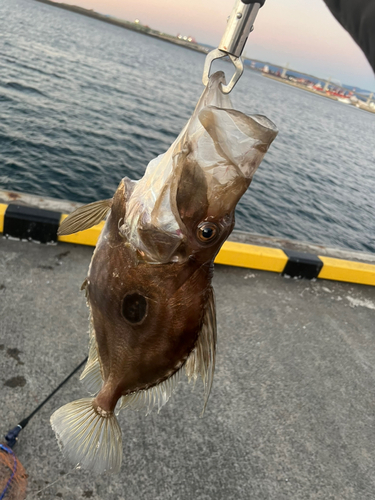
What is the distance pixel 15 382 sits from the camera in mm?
3105

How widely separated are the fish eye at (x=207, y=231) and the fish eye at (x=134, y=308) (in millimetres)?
401

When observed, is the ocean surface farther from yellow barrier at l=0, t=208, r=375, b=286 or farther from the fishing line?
the fishing line

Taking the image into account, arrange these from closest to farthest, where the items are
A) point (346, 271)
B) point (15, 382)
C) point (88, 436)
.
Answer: point (88, 436), point (15, 382), point (346, 271)

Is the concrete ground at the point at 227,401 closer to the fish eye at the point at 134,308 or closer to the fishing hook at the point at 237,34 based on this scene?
the fish eye at the point at 134,308

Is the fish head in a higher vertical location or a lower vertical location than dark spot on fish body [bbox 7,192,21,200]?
higher

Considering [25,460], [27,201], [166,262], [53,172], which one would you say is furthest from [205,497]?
[53,172]

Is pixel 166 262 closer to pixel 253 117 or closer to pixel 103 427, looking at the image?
pixel 253 117

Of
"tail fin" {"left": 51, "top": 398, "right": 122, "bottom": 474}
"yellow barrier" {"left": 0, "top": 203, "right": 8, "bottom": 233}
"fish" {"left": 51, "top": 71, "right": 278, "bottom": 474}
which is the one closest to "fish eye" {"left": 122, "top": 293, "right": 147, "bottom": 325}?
"fish" {"left": 51, "top": 71, "right": 278, "bottom": 474}

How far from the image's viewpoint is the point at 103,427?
75.0 inches

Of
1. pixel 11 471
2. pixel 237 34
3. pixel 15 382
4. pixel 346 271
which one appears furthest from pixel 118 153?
pixel 237 34

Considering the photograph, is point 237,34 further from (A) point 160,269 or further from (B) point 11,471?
(B) point 11,471

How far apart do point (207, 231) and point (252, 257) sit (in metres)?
3.70

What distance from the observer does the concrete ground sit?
279 centimetres

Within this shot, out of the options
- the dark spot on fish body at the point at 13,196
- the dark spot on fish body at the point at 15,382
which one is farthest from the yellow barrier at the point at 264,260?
the dark spot on fish body at the point at 15,382
